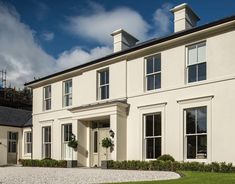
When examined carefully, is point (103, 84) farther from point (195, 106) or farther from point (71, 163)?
point (195, 106)

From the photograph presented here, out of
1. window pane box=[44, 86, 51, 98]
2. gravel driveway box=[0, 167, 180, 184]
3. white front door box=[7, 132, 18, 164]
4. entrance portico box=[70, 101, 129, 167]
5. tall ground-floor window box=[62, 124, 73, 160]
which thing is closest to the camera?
gravel driveway box=[0, 167, 180, 184]

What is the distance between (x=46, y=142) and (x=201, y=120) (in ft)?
43.6

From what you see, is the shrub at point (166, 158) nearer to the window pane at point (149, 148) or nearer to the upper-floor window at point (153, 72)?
the window pane at point (149, 148)

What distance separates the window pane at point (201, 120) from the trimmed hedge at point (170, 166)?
164 centimetres

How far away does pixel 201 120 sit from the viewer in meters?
16.6

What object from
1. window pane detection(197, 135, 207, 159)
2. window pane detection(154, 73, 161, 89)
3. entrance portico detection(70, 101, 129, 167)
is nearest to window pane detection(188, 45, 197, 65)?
window pane detection(154, 73, 161, 89)

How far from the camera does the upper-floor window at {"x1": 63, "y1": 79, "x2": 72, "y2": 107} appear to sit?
2468 cm

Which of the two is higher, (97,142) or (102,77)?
(102,77)

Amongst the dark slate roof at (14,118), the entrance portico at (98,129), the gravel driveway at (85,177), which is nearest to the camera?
the gravel driveway at (85,177)

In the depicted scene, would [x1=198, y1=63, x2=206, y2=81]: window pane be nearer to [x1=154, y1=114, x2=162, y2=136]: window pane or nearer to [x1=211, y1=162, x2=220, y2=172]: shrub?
[x1=154, y1=114, x2=162, y2=136]: window pane

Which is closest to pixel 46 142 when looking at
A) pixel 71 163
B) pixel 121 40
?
pixel 71 163

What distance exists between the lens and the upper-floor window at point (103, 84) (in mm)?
21766

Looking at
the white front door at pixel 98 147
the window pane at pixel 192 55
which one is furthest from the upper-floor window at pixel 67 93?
the window pane at pixel 192 55

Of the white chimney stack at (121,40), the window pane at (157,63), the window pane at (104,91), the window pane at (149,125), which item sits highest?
the white chimney stack at (121,40)
